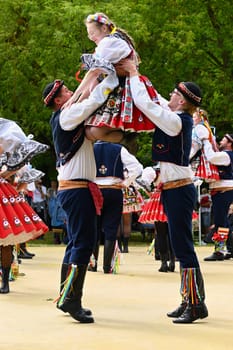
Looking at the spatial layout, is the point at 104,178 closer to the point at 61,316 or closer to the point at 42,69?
the point at 61,316

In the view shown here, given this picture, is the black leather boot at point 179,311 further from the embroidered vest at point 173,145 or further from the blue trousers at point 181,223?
the embroidered vest at point 173,145

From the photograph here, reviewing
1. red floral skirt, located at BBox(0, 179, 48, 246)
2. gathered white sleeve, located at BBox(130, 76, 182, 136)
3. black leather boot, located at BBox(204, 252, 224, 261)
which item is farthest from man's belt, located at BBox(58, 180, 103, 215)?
black leather boot, located at BBox(204, 252, 224, 261)

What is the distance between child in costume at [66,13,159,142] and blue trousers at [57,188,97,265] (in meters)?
0.39

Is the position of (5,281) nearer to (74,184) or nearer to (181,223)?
(74,184)

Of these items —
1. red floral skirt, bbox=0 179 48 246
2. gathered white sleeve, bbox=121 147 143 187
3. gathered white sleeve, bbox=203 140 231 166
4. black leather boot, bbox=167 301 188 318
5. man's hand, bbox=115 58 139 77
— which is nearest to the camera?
man's hand, bbox=115 58 139 77

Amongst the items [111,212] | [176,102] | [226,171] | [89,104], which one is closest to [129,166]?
[111,212]

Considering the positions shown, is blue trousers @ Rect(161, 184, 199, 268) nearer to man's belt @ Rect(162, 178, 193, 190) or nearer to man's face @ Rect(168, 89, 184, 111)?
man's belt @ Rect(162, 178, 193, 190)

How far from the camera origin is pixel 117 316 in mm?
5430

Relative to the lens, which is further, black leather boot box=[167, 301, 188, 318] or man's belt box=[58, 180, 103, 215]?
black leather boot box=[167, 301, 188, 318]

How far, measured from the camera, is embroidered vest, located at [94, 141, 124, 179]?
8.57 m

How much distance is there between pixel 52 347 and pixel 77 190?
47.5 inches

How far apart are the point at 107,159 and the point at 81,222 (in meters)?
3.49

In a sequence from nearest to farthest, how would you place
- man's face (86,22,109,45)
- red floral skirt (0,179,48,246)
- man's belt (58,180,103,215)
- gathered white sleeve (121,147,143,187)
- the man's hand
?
the man's hand, man's face (86,22,109,45), man's belt (58,180,103,215), red floral skirt (0,179,48,246), gathered white sleeve (121,147,143,187)

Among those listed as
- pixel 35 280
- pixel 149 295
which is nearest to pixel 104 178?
pixel 35 280
